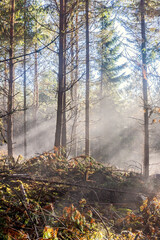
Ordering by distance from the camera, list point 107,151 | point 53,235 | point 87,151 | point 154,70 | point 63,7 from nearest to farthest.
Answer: point 53,235 < point 154,70 < point 63,7 < point 87,151 < point 107,151

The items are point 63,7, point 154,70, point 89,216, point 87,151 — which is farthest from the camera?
point 87,151

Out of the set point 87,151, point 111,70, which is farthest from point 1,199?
point 111,70

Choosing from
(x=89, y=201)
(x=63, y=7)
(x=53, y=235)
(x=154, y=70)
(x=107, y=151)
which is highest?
(x=63, y=7)

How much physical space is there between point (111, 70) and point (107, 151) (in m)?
10.7

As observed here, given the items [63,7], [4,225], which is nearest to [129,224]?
[4,225]

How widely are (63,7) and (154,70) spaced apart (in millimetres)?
4152

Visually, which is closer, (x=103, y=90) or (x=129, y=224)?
(x=129, y=224)

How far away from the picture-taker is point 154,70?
324 centimetres

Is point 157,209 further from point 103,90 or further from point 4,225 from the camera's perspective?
point 103,90

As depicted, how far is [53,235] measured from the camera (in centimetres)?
158

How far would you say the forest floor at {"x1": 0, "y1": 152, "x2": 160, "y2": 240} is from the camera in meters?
1.78

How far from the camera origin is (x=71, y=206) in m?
2.01

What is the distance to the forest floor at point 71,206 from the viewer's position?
1.78 meters

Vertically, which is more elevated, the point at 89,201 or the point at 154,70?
the point at 154,70
